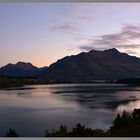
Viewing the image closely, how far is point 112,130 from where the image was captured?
464 centimetres

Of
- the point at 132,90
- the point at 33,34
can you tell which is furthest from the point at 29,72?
the point at 132,90

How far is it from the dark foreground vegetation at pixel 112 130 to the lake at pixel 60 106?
4 cm

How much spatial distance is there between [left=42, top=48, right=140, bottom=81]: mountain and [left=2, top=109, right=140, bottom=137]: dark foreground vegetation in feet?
1.44

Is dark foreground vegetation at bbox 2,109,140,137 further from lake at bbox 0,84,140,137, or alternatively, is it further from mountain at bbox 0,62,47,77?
mountain at bbox 0,62,47,77

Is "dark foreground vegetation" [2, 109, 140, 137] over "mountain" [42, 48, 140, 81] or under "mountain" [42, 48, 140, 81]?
under

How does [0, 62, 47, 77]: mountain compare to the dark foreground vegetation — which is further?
[0, 62, 47, 77]: mountain

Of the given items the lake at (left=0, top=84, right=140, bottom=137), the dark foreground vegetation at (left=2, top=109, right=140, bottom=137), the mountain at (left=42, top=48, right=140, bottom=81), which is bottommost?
the dark foreground vegetation at (left=2, top=109, right=140, bottom=137)

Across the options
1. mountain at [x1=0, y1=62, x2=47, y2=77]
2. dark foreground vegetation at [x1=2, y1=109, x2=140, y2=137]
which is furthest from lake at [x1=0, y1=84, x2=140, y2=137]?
mountain at [x1=0, y1=62, x2=47, y2=77]

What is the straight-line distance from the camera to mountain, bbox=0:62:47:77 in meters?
4.79

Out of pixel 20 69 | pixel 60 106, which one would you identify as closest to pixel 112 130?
pixel 60 106

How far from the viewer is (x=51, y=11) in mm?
4738

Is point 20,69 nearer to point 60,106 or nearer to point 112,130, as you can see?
point 60,106

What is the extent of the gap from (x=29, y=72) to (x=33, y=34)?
39 cm

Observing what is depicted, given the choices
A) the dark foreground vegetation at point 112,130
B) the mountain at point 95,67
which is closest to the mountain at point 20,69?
the mountain at point 95,67
